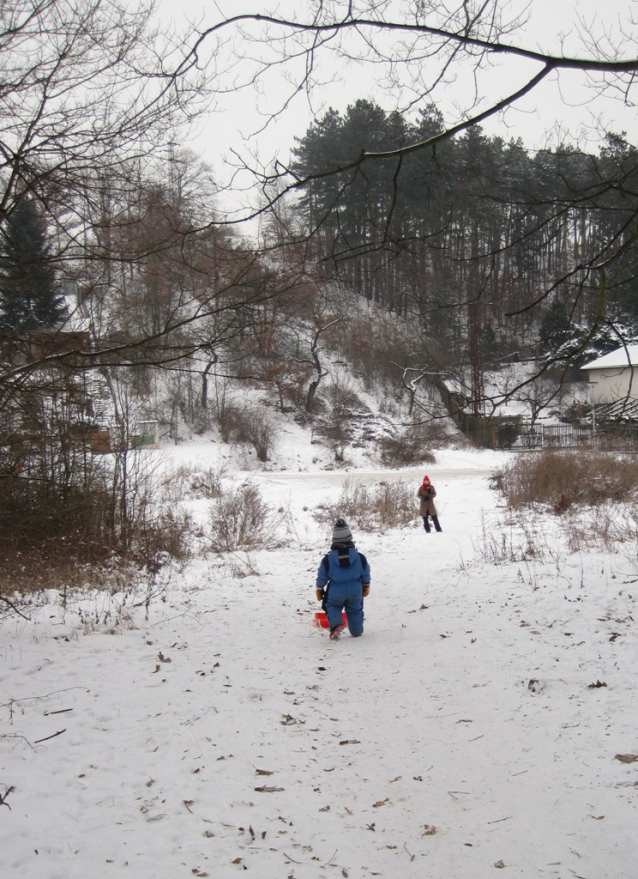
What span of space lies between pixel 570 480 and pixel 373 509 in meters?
5.21

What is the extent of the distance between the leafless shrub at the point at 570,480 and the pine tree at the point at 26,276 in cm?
1241

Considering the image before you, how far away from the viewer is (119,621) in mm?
7730

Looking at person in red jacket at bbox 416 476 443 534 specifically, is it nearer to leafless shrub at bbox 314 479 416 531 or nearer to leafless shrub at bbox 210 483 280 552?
leafless shrub at bbox 314 479 416 531

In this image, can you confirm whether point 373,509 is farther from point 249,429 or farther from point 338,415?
point 338,415

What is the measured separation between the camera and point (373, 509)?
55.8 ft

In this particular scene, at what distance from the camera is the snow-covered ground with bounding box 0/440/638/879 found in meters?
3.32

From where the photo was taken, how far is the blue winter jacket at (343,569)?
7562 mm

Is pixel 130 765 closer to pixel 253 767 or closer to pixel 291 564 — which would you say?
pixel 253 767

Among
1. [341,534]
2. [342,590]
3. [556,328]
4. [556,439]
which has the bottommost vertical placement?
[342,590]

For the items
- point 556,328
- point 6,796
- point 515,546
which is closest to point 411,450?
point 515,546

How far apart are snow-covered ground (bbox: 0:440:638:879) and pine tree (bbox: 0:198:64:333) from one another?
3.26m

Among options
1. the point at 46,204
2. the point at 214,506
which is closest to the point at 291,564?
the point at 214,506

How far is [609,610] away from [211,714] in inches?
172

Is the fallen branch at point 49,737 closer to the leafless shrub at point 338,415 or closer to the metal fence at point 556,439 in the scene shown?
the metal fence at point 556,439
